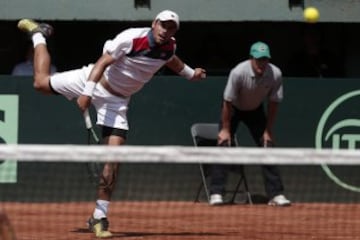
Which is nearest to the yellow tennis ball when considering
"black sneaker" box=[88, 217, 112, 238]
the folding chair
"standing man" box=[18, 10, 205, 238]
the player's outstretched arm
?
the folding chair

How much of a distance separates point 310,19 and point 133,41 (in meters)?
4.12

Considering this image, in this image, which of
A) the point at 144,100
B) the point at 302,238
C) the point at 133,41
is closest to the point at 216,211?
the point at 144,100

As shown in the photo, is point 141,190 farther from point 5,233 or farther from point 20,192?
point 5,233

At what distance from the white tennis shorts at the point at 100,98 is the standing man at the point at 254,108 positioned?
9.19ft

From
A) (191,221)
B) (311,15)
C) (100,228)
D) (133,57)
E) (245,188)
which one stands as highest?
(311,15)

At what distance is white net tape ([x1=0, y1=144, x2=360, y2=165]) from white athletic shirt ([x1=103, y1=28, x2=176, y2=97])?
2.64 m

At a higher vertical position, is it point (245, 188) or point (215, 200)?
point (245, 188)

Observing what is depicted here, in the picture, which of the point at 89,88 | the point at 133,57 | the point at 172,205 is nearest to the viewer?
the point at 89,88

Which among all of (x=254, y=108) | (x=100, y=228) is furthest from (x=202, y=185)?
(x=100, y=228)

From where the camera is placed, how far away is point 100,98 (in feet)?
31.8

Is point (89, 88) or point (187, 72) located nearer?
point (89, 88)

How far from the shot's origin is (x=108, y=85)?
380 inches

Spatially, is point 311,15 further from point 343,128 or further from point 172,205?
point 172,205

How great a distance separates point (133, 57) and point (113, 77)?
0.27m
